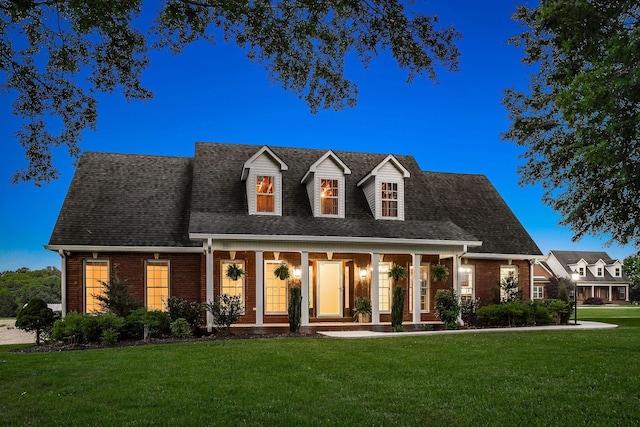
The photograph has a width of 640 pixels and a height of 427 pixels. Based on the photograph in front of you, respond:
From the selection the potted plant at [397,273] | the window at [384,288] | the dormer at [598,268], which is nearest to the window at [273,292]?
the window at [384,288]

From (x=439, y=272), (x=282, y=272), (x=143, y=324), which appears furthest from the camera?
(x=439, y=272)

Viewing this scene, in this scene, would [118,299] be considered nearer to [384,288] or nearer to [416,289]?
[384,288]

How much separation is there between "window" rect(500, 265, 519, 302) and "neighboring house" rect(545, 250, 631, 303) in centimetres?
5384

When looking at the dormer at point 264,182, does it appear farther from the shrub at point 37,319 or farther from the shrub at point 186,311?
the shrub at point 37,319

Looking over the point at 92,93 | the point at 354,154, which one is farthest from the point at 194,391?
the point at 354,154

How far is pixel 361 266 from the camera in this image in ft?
78.8

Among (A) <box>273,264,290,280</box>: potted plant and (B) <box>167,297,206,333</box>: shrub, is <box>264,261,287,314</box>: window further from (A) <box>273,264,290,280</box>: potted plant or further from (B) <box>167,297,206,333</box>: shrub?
(B) <box>167,297,206,333</box>: shrub

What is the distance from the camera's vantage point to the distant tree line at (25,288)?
40.6 meters

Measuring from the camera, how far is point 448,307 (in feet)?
73.5

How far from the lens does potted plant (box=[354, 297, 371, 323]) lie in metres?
23.2

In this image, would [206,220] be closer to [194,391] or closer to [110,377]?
[110,377]

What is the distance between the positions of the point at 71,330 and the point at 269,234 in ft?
22.4

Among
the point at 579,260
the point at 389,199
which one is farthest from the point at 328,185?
the point at 579,260

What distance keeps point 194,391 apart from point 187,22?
234 inches
